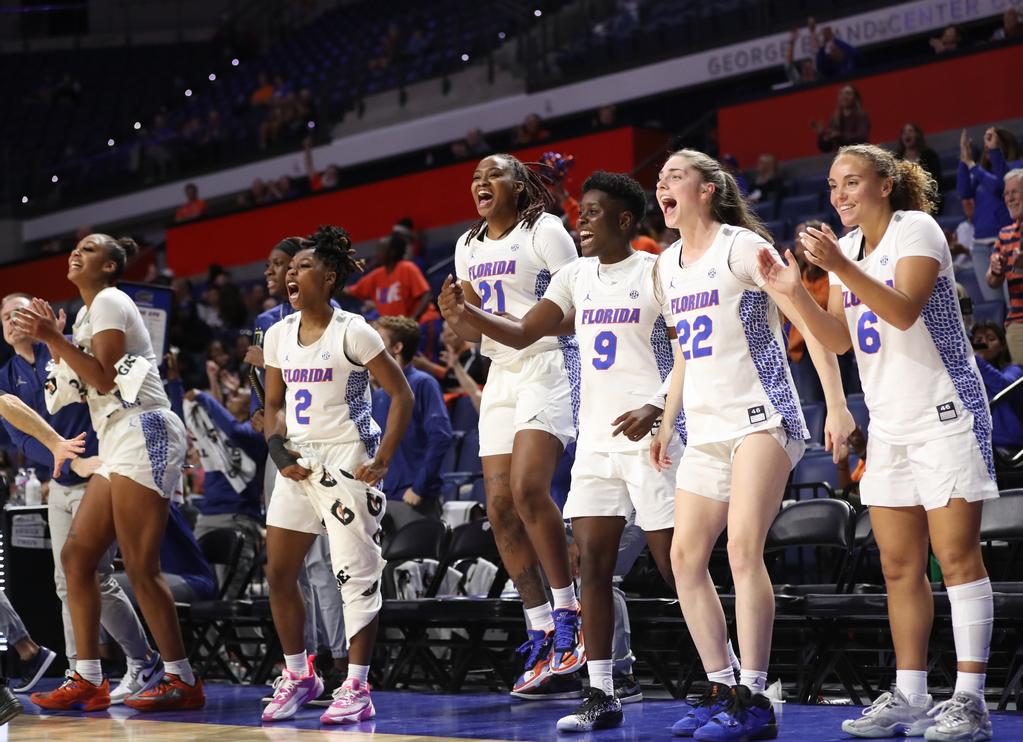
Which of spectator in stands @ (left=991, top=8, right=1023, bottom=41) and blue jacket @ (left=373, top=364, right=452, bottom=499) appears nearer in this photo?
blue jacket @ (left=373, top=364, right=452, bottom=499)

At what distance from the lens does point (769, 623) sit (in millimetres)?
3920

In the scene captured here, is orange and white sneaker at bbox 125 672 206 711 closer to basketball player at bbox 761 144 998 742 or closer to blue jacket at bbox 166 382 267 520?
blue jacket at bbox 166 382 267 520

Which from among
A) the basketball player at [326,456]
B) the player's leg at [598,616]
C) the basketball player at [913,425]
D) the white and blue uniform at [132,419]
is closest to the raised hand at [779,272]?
the basketball player at [913,425]

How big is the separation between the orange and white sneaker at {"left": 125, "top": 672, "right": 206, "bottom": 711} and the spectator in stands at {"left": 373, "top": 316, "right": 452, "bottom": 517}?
1.73 m

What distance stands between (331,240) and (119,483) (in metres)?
1.33

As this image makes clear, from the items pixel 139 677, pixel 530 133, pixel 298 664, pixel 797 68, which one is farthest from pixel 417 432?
pixel 530 133

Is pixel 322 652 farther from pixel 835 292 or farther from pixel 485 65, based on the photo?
pixel 485 65

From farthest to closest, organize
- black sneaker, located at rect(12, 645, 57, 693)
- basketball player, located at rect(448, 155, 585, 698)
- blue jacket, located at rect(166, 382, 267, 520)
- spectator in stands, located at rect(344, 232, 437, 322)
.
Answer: spectator in stands, located at rect(344, 232, 437, 322) → blue jacket, located at rect(166, 382, 267, 520) → black sneaker, located at rect(12, 645, 57, 693) → basketball player, located at rect(448, 155, 585, 698)

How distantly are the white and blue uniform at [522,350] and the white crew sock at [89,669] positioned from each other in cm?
194

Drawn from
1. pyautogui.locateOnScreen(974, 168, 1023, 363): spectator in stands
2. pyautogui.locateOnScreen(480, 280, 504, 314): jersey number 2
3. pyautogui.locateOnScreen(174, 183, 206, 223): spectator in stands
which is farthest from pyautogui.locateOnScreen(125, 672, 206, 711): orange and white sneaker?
pyautogui.locateOnScreen(174, 183, 206, 223): spectator in stands

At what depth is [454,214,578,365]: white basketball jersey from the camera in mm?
5156

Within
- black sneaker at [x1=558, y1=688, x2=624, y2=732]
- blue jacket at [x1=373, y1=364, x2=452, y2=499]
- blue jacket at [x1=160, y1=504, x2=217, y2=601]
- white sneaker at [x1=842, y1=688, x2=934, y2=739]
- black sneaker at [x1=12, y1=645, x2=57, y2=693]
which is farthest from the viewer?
blue jacket at [x1=160, y1=504, x2=217, y2=601]

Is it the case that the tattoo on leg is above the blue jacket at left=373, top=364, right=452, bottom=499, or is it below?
below

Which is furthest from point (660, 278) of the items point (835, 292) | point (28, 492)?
point (28, 492)
